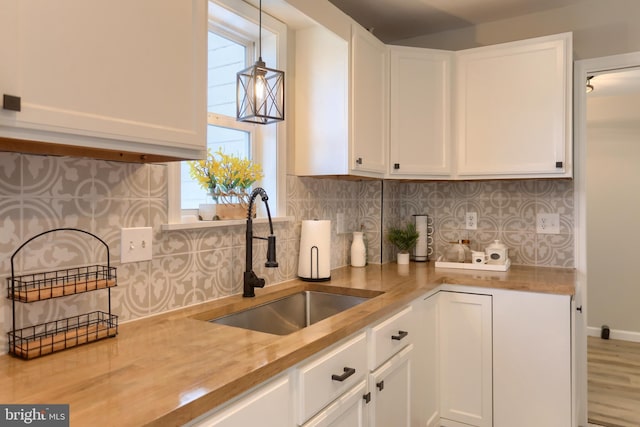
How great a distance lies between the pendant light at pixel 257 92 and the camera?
1.70m

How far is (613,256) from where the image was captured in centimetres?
415

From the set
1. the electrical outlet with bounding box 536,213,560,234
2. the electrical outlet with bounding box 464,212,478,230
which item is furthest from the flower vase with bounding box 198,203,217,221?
the electrical outlet with bounding box 536,213,560,234

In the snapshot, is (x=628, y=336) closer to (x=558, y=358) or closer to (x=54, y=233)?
(x=558, y=358)

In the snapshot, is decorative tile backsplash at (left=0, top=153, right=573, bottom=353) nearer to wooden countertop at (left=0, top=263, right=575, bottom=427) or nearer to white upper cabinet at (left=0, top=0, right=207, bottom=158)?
wooden countertop at (left=0, top=263, right=575, bottom=427)

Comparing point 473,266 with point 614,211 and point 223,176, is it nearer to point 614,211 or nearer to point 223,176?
point 223,176

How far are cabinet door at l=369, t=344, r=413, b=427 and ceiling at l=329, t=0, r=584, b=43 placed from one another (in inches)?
74.3

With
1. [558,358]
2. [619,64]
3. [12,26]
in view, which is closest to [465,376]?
[558,358]

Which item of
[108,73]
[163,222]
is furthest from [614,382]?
[108,73]

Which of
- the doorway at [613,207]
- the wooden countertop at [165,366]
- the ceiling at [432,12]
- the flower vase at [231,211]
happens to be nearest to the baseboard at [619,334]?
the doorway at [613,207]

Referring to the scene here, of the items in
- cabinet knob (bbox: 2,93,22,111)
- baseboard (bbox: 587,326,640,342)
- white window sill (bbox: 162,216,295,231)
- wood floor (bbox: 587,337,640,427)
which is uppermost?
cabinet knob (bbox: 2,93,22,111)

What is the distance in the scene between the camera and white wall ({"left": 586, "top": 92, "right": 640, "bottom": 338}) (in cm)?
408

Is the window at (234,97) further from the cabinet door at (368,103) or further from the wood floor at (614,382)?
the wood floor at (614,382)

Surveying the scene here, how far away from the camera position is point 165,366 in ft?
3.46

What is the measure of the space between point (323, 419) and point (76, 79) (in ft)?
3.60
